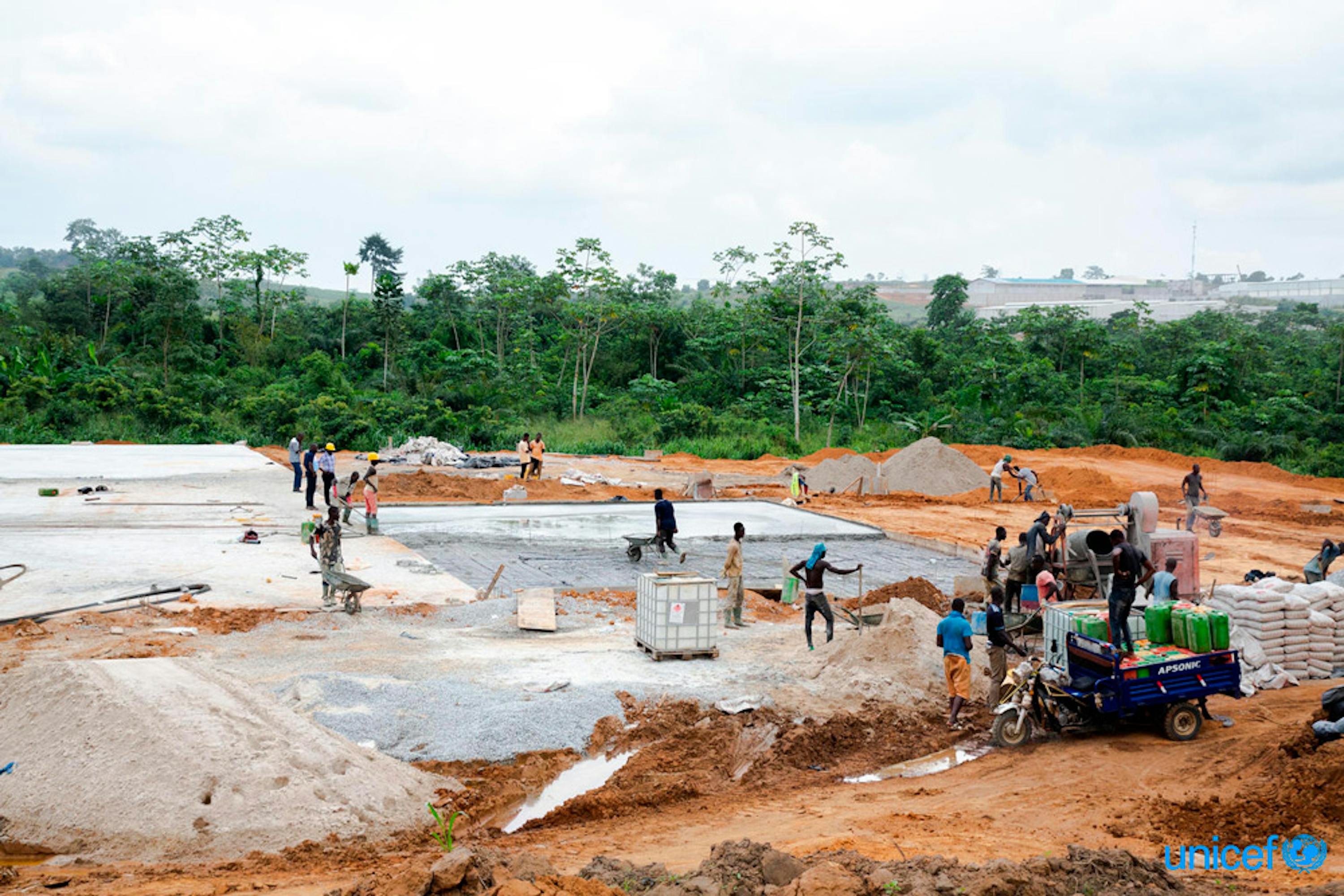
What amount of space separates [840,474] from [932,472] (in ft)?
8.69

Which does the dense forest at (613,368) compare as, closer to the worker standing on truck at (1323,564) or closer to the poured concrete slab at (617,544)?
the poured concrete slab at (617,544)

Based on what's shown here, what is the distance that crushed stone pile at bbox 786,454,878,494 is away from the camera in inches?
1187

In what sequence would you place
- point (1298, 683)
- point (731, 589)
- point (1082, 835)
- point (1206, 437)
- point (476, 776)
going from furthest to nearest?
point (1206, 437) < point (731, 589) < point (1298, 683) < point (476, 776) < point (1082, 835)

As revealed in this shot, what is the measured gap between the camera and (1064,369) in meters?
48.0

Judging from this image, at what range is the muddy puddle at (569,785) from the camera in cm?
774

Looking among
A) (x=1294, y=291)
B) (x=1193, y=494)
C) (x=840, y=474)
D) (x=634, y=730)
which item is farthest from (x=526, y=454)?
(x=1294, y=291)

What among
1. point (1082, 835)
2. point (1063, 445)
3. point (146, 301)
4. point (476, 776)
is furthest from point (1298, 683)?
point (146, 301)

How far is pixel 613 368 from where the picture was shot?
170 ft

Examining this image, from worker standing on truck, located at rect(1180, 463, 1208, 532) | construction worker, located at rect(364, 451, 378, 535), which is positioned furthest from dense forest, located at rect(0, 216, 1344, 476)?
construction worker, located at rect(364, 451, 378, 535)

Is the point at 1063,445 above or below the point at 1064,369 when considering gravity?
below

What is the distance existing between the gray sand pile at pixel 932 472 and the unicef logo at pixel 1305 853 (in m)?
22.6

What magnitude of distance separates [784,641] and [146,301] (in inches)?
1881

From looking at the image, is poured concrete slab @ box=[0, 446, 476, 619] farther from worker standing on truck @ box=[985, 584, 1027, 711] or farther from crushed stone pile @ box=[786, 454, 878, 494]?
crushed stone pile @ box=[786, 454, 878, 494]

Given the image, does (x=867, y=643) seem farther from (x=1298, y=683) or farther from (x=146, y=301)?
(x=146, y=301)
